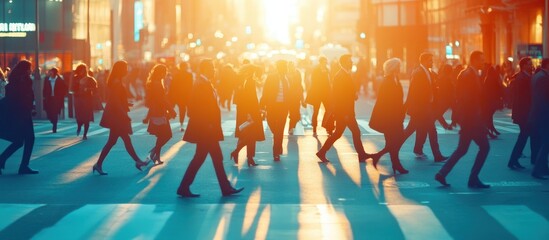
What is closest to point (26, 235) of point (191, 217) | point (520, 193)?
point (191, 217)

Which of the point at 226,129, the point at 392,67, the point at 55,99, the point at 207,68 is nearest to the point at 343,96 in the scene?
the point at 392,67

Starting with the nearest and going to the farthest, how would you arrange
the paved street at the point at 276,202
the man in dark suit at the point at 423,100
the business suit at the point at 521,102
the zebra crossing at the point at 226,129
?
the paved street at the point at 276,202
the business suit at the point at 521,102
the man in dark suit at the point at 423,100
the zebra crossing at the point at 226,129

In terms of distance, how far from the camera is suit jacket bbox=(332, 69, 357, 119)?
57.1 feet

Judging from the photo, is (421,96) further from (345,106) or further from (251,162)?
(251,162)

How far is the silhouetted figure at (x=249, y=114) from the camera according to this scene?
17031 millimetres

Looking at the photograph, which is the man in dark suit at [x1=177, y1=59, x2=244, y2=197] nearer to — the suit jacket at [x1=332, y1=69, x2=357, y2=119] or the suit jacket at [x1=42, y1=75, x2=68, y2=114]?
the suit jacket at [x1=332, y1=69, x2=357, y2=119]

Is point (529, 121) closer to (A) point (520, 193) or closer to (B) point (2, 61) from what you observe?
(A) point (520, 193)

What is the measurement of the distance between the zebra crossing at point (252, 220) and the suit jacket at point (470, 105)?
1630 mm

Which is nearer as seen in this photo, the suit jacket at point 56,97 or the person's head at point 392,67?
the person's head at point 392,67

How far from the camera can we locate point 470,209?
1210cm

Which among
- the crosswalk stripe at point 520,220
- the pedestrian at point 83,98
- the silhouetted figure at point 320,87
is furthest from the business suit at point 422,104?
the pedestrian at point 83,98

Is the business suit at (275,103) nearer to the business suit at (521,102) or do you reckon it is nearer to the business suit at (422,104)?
the business suit at (422,104)

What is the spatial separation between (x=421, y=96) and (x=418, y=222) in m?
6.04

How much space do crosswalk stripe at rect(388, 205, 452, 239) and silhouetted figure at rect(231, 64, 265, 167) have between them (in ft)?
16.6
